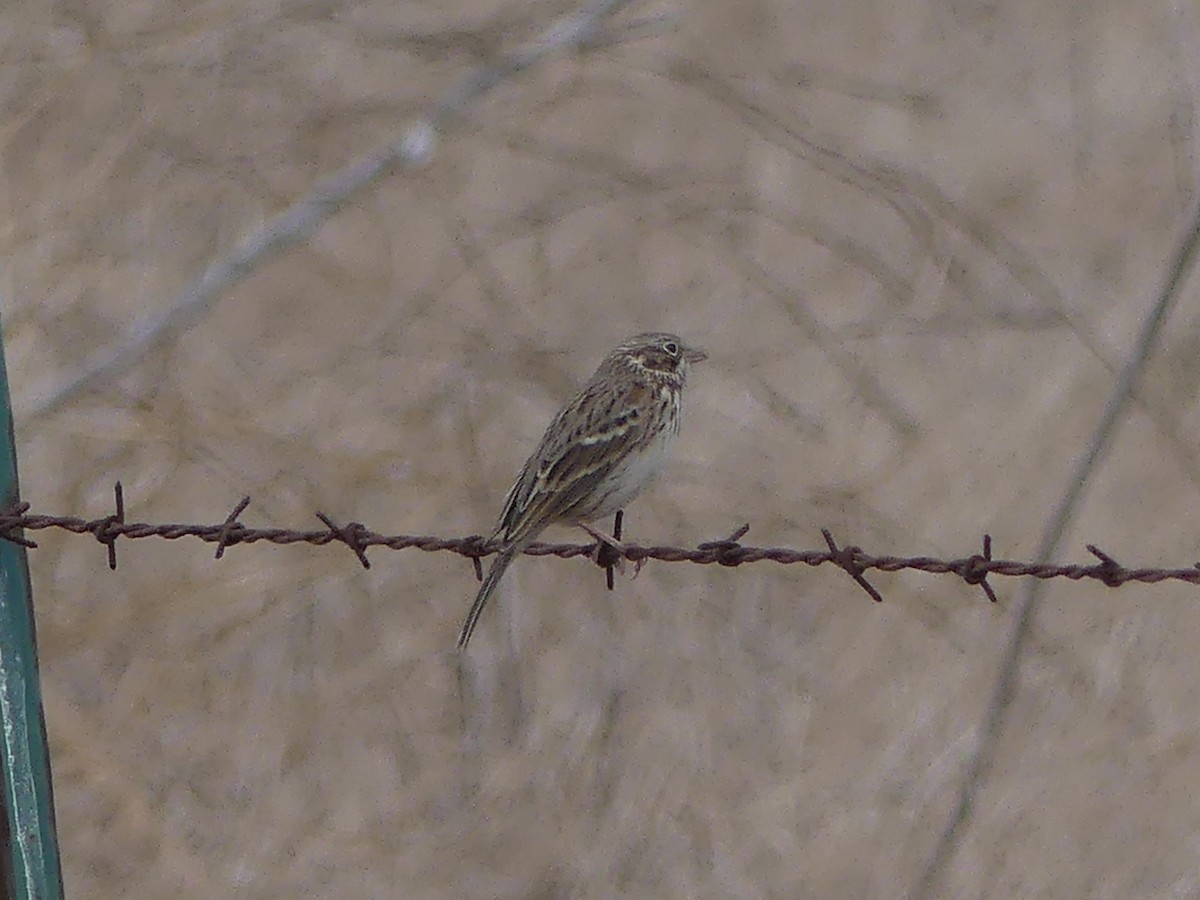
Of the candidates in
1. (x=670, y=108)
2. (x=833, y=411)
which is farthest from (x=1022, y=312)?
(x=670, y=108)

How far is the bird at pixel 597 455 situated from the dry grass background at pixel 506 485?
1509 millimetres

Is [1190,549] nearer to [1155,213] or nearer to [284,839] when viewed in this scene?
[1155,213]

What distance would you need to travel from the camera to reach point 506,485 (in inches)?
304

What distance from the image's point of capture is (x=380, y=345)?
8.02 m

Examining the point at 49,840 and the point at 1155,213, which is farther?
the point at 1155,213

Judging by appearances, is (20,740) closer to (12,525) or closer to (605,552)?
(12,525)

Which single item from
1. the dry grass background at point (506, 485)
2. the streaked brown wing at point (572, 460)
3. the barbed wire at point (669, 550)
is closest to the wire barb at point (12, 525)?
the barbed wire at point (669, 550)

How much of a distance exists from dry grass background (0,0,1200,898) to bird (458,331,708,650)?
4.95ft

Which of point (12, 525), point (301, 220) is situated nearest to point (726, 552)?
point (12, 525)

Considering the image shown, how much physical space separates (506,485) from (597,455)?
2.24 m

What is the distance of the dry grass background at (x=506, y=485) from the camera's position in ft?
23.7

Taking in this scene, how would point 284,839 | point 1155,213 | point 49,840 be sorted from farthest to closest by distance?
point 1155,213 < point 284,839 < point 49,840

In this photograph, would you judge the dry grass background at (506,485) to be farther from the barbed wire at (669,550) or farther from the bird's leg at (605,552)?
the barbed wire at (669,550)

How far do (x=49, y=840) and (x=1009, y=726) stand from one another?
4.60 metres
